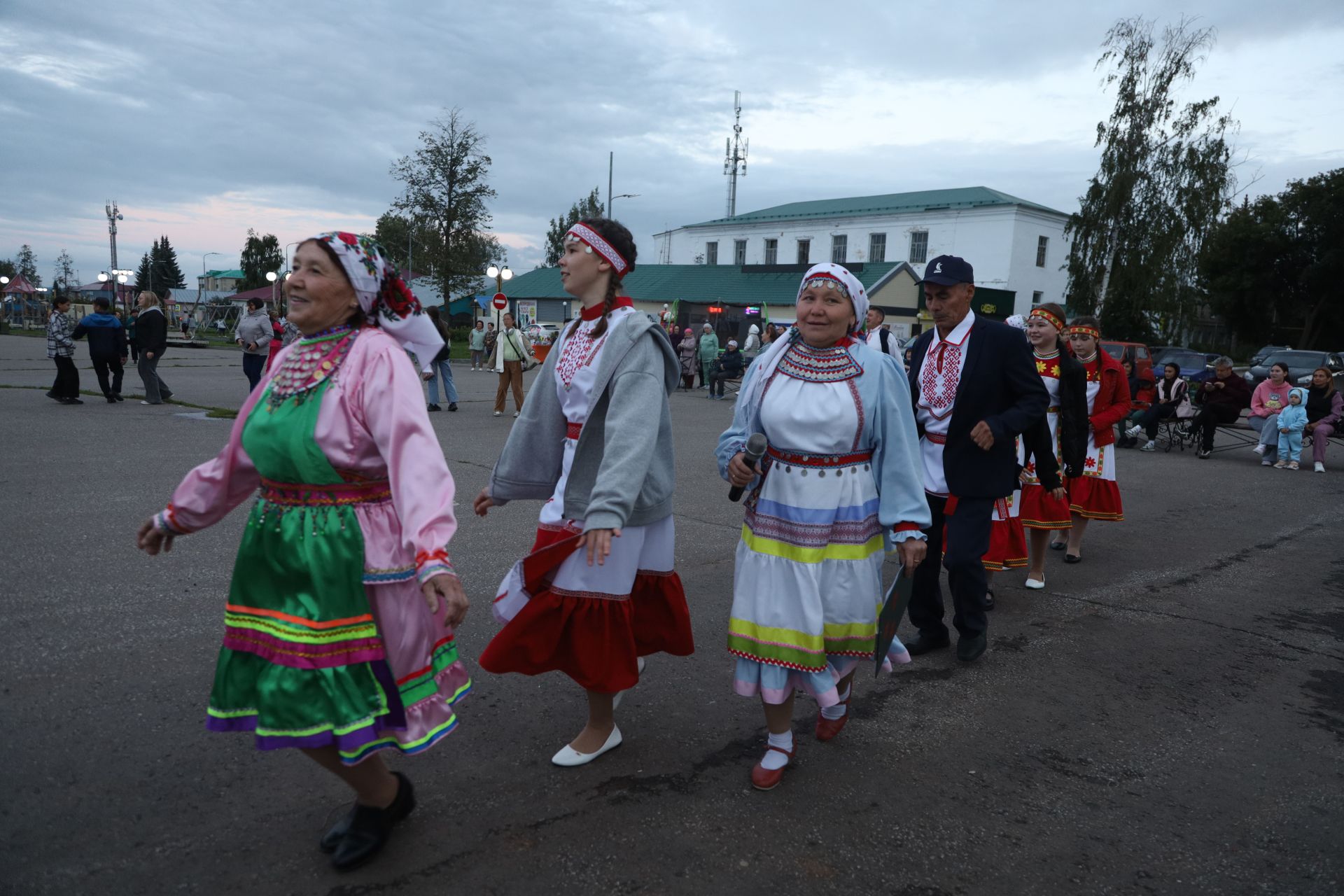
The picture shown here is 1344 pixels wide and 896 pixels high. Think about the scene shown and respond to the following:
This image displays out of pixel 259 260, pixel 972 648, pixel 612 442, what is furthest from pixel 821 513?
pixel 259 260

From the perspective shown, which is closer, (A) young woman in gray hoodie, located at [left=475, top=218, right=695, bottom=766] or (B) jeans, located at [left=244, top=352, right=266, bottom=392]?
(A) young woman in gray hoodie, located at [left=475, top=218, right=695, bottom=766]

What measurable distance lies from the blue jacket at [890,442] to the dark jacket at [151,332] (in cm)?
1313

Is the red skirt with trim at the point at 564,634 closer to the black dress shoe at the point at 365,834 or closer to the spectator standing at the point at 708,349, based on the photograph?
the black dress shoe at the point at 365,834

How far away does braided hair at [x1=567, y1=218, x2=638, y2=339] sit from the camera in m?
3.25

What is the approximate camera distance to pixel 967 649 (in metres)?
4.61

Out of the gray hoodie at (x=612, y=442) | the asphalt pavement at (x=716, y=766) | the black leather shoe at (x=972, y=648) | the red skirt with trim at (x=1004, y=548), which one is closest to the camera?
the asphalt pavement at (x=716, y=766)

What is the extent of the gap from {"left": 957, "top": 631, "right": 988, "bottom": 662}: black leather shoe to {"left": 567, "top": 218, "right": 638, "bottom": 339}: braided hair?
8.72 ft

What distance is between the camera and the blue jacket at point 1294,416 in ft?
44.5

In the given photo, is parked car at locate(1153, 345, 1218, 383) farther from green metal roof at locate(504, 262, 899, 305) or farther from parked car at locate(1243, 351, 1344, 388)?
green metal roof at locate(504, 262, 899, 305)

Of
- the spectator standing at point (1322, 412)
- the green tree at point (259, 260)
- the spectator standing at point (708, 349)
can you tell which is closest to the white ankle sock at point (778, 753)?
the spectator standing at point (1322, 412)

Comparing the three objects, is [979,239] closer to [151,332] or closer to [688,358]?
[688,358]

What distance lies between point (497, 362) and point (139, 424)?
17.0ft

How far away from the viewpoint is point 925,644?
4.73 meters

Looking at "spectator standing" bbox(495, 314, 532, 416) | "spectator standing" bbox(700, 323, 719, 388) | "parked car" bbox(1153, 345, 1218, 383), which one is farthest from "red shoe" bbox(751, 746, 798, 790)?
"parked car" bbox(1153, 345, 1218, 383)
